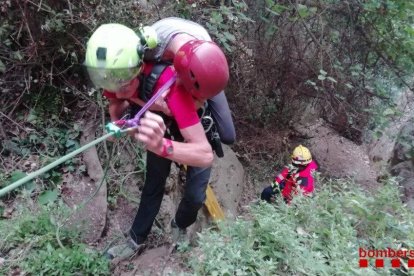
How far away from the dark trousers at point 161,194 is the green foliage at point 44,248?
16.3 inches

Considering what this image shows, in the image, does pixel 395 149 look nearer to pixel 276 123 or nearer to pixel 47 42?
pixel 276 123

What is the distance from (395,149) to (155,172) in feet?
15.6

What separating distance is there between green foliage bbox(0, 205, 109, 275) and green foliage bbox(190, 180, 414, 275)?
1051 mm

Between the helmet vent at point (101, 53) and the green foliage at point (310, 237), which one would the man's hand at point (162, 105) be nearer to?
the helmet vent at point (101, 53)

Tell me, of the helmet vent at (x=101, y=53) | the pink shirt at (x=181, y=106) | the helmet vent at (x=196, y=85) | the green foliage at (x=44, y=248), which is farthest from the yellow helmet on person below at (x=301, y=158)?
the helmet vent at (x=101, y=53)

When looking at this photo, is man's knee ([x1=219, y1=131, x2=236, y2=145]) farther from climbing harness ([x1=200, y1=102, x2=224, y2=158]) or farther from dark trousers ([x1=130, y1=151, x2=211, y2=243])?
dark trousers ([x1=130, y1=151, x2=211, y2=243])

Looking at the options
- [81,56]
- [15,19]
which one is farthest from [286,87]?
[15,19]

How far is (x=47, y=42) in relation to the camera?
3738 mm

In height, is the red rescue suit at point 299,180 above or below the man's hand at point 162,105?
below

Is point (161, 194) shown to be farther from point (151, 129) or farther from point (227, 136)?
point (151, 129)

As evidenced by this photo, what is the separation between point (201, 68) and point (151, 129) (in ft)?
1.37

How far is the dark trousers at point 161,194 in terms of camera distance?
2.95 meters

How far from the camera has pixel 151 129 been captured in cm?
192

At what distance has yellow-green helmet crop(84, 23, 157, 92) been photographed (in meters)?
2.07
